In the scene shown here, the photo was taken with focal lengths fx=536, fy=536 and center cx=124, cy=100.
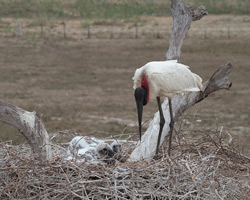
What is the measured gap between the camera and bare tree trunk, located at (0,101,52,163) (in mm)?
5879

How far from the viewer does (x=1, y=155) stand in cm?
624

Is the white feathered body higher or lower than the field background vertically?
higher

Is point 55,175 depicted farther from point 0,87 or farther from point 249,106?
point 0,87

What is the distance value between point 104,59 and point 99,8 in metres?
19.2

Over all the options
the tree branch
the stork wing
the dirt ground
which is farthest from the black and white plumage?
the tree branch

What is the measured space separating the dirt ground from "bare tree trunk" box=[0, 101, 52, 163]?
0.86 ft

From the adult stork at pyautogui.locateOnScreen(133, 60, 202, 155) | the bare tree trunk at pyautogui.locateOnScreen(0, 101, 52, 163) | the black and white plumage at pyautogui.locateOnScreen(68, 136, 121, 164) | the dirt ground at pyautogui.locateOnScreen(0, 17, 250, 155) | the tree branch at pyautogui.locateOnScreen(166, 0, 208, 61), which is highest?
the tree branch at pyautogui.locateOnScreen(166, 0, 208, 61)

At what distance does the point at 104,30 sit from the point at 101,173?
26.6 meters

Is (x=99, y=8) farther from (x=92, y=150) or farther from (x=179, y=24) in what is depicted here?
(x=92, y=150)

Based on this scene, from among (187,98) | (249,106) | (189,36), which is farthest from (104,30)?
(187,98)

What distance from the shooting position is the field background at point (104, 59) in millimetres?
12922

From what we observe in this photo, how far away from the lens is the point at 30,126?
235 inches

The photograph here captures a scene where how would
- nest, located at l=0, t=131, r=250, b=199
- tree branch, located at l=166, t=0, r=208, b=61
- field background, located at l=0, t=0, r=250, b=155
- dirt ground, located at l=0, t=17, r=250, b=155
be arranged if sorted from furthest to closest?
field background, located at l=0, t=0, r=250, b=155 → dirt ground, located at l=0, t=17, r=250, b=155 → tree branch, located at l=166, t=0, r=208, b=61 → nest, located at l=0, t=131, r=250, b=199

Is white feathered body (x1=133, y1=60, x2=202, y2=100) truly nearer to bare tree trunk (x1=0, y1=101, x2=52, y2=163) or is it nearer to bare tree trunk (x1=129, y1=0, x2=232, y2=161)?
bare tree trunk (x1=129, y1=0, x2=232, y2=161)
